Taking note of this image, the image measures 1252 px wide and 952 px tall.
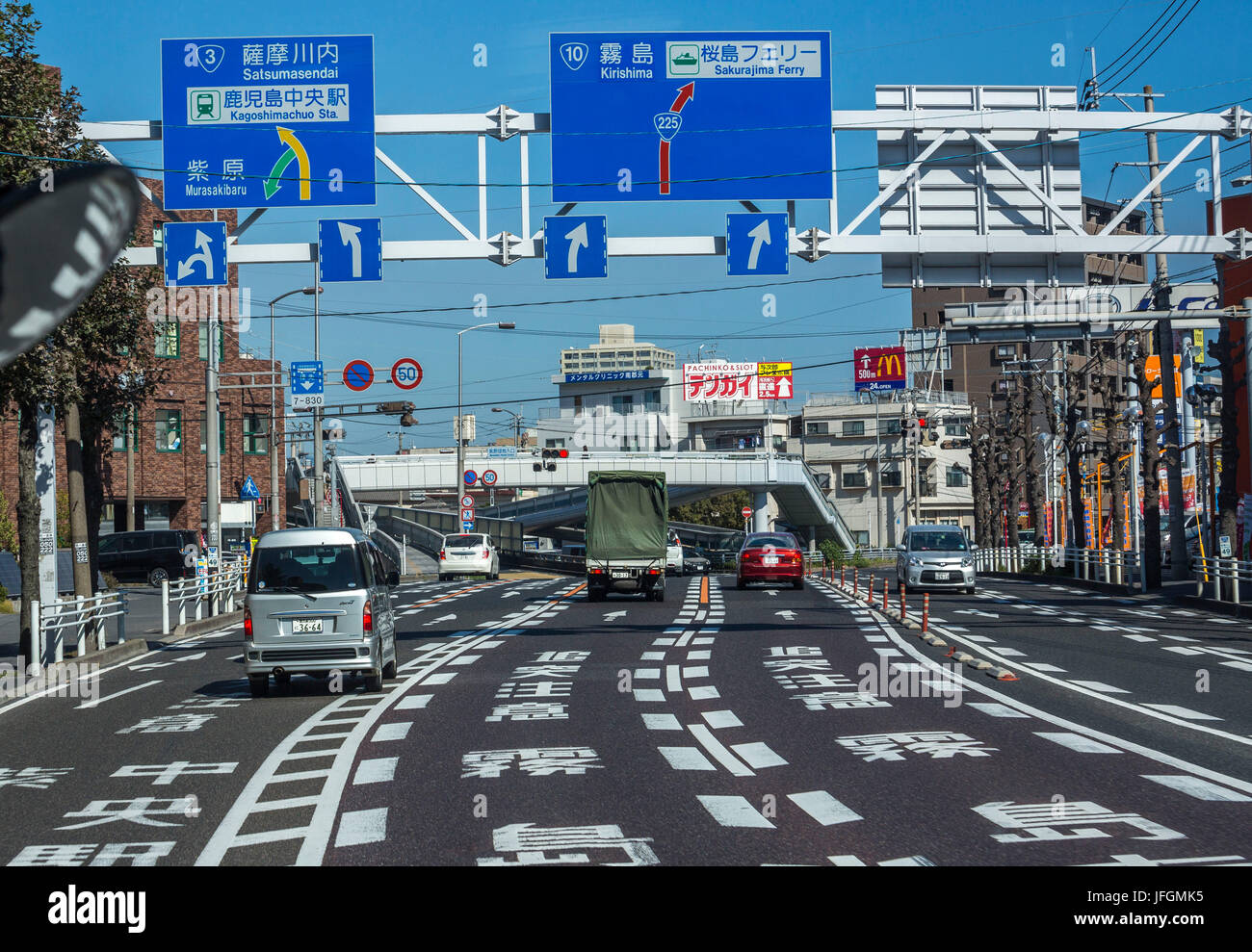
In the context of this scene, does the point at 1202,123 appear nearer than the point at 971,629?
Yes

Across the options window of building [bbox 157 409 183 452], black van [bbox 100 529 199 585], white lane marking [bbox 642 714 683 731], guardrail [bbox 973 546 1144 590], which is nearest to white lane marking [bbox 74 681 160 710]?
white lane marking [bbox 642 714 683 731]

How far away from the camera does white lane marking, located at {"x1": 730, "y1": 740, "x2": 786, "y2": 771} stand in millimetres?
10508

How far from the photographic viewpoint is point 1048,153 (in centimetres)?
2131

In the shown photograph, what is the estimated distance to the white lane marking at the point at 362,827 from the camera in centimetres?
764

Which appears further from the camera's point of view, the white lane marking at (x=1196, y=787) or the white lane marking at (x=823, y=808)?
the white lane marking at (x=1196, y=787)

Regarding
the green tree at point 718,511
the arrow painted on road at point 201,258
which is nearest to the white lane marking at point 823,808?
the arrow painted on road at point 201,258

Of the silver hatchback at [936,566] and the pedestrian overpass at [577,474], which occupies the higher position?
the pedestrian overpass at [577,474]

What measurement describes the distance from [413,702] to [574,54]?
1040 centimetres

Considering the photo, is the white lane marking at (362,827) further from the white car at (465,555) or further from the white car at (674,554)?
the white car at (674,554)

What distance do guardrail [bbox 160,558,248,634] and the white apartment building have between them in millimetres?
79541

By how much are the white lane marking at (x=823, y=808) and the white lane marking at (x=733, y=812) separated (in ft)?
1.12

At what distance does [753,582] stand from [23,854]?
129 ft
